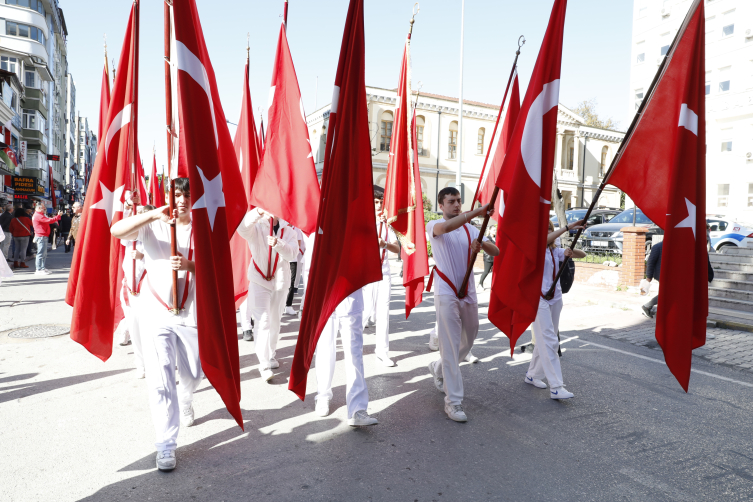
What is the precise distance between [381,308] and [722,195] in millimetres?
32999

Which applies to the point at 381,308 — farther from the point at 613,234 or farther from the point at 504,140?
the point at 613,234

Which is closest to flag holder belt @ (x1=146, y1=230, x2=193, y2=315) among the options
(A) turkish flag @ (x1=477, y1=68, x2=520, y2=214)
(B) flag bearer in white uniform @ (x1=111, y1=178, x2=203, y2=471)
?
(B) flag bearer in white uniform @ (x1=111, y1=178, x2=203, y2=471)

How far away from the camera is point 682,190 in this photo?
3916 millimetres

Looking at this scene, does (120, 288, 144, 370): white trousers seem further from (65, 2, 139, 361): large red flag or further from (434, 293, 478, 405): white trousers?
(434, 293, 478, 405): white trousers

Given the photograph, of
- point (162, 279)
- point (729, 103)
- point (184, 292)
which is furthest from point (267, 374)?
point (729, 103)

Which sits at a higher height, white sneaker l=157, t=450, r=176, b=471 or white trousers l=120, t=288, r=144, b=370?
white trousers l=120, t=288, r=144, b=370

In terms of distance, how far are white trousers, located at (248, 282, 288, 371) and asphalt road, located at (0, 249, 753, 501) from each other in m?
0.32

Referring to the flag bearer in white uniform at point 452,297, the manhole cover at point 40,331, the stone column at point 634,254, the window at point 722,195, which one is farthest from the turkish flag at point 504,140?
the window at point 722,195

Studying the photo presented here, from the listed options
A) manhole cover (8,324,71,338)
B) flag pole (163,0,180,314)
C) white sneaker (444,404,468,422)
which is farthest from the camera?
manhole cover (8,324,71,338)

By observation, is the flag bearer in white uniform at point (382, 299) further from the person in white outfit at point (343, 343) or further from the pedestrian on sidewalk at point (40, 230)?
Answer: the pedestrian on sidewalk at point (40, 230)

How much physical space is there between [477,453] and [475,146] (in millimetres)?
43200

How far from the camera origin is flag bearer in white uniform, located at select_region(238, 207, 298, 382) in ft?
19.4

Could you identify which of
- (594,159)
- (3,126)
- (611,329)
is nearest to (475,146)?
(594,159)

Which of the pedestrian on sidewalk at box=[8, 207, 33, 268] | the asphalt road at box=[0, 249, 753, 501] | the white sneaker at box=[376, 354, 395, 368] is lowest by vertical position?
the asphalt road at box=[0, 249, 753, 501]
